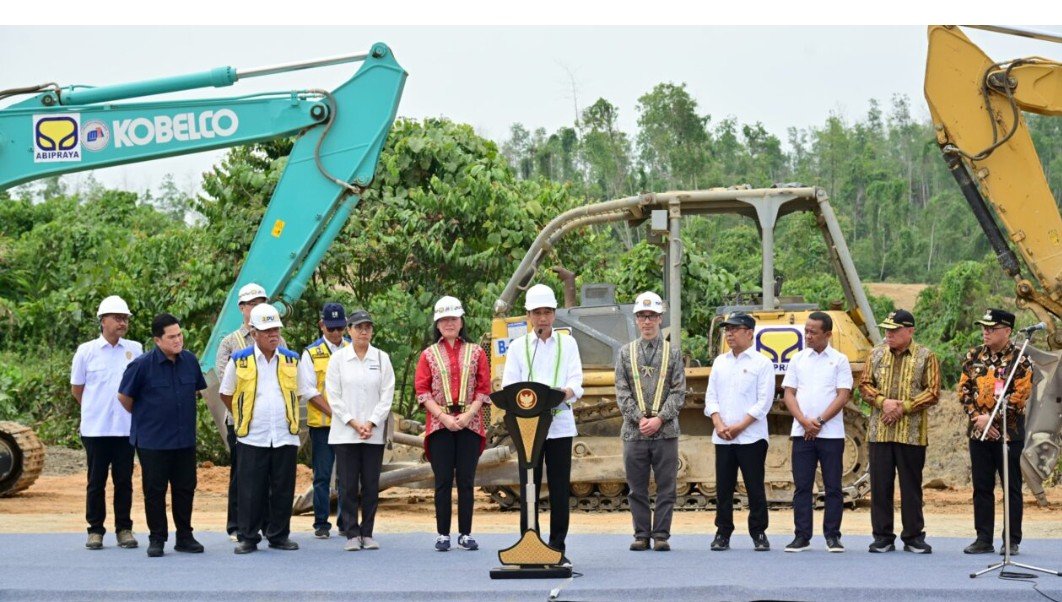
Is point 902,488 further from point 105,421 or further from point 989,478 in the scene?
point 105,421

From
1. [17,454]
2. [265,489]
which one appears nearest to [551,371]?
[265,489]

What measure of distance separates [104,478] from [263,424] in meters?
1.38

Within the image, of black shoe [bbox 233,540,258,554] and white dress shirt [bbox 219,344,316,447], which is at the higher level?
white dress shirt [bbox 219,344,316,447]

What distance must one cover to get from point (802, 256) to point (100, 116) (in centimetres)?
3067

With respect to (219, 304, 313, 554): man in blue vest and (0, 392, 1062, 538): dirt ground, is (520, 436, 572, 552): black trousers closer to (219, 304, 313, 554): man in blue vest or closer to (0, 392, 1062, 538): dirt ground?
(219, 304, 313, 554): man in blue vest

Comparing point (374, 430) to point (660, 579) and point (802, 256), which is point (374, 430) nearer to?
point (660, 579)

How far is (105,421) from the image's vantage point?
10.6 meters

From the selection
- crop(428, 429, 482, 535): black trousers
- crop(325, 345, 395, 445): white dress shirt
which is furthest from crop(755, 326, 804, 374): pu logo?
crop(325, 345, 395, 445): white dress shirt

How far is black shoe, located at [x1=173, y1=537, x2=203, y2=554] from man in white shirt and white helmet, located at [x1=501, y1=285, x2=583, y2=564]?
2.47m

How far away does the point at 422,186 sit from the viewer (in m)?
20.8

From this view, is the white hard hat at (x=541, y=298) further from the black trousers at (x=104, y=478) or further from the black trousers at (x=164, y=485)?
the black trousers at (x=104, y=478)

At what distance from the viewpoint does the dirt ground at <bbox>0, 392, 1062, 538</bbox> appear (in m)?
12.6

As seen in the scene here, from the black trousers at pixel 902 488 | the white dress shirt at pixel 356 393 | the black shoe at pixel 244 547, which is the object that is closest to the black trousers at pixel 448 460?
the white dress shirt at pixel 356 393

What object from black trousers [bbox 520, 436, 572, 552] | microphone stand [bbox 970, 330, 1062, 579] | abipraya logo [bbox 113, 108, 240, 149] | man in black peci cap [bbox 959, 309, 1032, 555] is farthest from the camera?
abipraya logo [bbox 113, 108, 240, 149]
